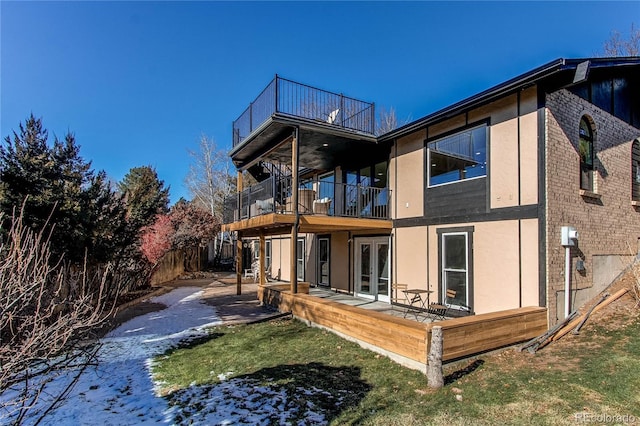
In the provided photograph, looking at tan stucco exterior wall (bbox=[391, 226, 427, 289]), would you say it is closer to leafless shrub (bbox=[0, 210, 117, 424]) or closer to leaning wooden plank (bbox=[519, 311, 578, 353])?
leaning wooden plank (bbox=[519, 311, 578, 353])

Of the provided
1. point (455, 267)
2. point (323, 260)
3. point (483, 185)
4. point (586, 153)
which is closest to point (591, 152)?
point (586, 153)

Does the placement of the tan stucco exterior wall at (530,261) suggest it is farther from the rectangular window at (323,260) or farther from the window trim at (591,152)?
the rectangular window at (323,260)

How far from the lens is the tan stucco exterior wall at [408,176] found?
32.4 feet

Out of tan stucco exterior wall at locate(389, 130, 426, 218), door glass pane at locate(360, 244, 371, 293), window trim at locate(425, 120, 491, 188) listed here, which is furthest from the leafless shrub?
door glass pane at locate(360, 244, 371, 293)

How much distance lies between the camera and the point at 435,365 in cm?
496

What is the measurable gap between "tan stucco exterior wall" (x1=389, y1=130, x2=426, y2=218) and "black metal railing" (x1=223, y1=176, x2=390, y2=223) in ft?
1.56

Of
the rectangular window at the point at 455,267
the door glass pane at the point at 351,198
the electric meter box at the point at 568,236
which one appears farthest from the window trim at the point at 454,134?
the door glass pane at the point at 351,198

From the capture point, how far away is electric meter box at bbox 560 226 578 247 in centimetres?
699

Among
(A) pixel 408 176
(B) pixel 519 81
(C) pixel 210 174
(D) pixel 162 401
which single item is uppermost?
(C) pixel 210 174

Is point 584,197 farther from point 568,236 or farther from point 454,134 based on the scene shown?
point 454,134

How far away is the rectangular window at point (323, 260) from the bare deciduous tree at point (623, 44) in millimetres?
19152

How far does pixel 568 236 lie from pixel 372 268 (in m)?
6.02

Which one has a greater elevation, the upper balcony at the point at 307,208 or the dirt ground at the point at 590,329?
the upper balcony at the point at 307,208

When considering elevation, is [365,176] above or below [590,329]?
above
